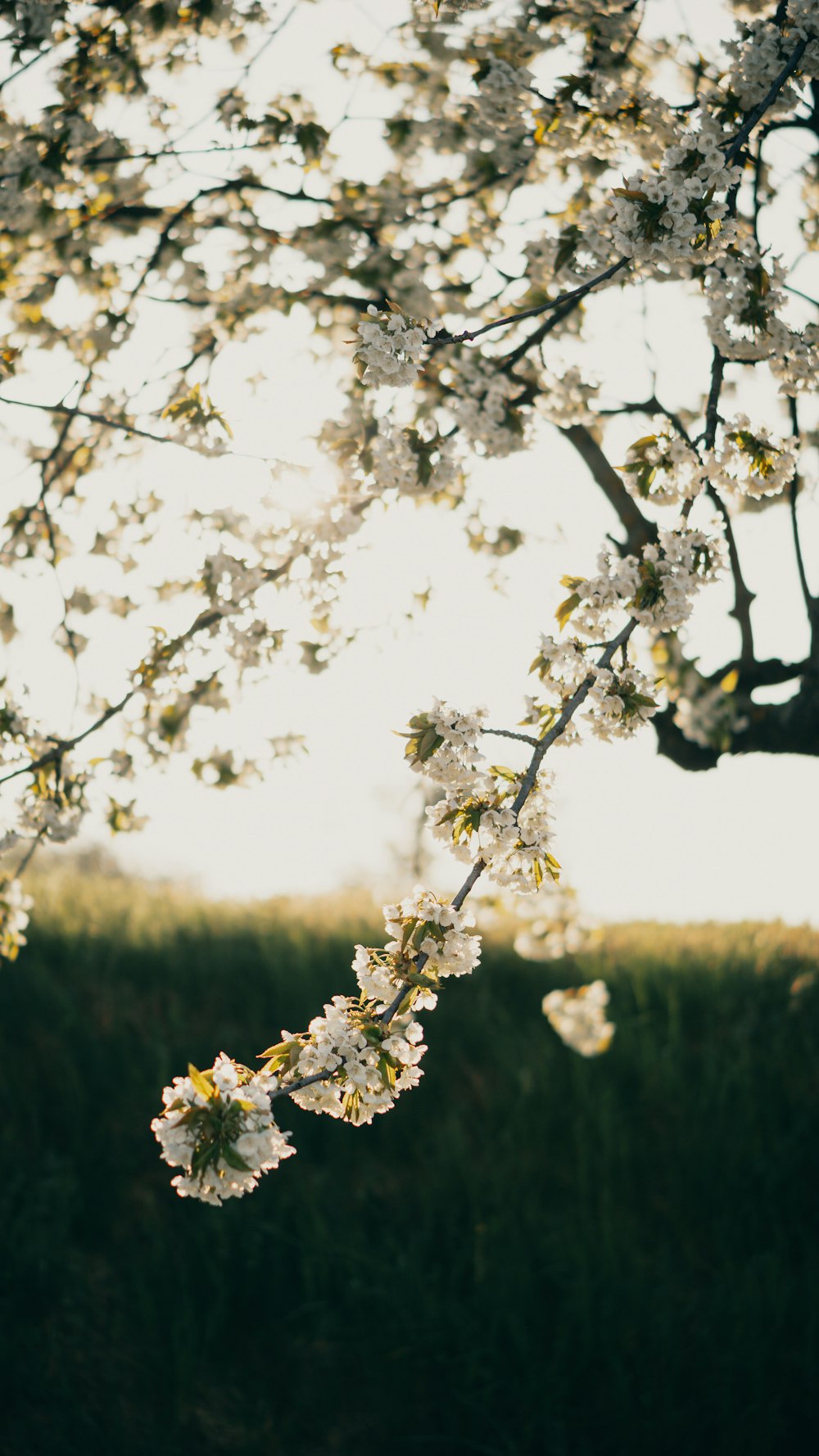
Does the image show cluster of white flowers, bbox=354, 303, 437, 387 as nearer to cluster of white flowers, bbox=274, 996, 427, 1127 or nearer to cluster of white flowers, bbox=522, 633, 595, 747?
cluster of white flowers, bbox=522, 633, 595, 747

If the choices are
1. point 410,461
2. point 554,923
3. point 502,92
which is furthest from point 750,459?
point 554,923

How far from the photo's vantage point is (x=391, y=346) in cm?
241

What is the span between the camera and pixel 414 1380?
5840mm

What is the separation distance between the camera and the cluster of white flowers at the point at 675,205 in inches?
98.0

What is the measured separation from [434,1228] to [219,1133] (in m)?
5.21

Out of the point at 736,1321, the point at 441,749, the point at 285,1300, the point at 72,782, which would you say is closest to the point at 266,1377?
the point at 285,1300

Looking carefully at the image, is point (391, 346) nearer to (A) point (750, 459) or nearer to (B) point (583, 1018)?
(A) point (750, 459)

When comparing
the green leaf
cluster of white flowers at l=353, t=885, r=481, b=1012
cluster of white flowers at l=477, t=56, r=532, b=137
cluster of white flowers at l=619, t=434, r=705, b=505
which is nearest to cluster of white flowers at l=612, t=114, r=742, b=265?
cluster of white flowers at l=619, t=434, r=705, b=505

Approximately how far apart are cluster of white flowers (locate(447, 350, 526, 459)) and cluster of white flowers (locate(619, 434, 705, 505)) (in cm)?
120

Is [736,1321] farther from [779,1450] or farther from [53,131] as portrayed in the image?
[53,131]

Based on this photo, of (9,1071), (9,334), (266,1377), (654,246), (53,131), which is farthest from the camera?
(9,1071)

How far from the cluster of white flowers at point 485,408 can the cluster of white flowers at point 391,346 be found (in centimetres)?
150

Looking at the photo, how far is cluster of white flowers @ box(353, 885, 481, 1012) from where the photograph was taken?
2127 millimetres

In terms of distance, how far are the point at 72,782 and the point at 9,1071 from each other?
4414 mm
